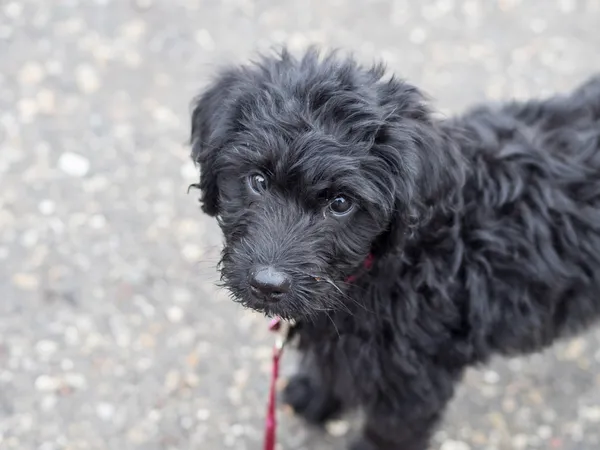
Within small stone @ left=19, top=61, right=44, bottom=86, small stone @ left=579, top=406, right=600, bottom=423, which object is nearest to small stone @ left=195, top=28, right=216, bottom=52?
small stone @ left=19, top=61, right=44, bottom=86

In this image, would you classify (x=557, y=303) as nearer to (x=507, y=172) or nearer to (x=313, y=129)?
(x=507, y=172)

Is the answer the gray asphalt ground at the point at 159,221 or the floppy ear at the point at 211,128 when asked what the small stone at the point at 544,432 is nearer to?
the gray asphalt ground at the point at 159,221

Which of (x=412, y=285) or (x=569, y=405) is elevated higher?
(x=412, y=285)

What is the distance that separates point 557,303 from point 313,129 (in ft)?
4.50

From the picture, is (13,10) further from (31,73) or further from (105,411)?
(105,411)

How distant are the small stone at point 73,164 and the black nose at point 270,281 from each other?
2647mm

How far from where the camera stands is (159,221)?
174 inches

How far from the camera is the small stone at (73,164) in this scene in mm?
4594

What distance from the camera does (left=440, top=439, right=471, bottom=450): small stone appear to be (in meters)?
3.65

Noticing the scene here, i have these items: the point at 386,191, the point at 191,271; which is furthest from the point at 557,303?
the point at 191,271

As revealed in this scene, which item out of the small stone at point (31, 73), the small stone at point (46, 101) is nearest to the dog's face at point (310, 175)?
A: the small stone at point (46, 101)

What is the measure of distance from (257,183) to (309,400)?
5.32 feet

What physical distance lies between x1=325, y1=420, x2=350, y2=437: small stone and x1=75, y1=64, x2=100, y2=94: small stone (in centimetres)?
297

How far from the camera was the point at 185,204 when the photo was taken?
14.7 feet
